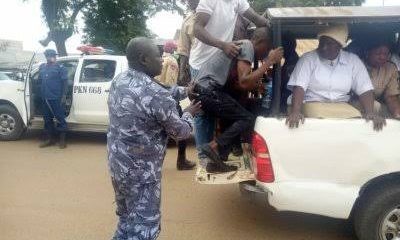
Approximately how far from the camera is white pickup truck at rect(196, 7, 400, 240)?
3416mm

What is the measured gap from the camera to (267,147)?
349cm

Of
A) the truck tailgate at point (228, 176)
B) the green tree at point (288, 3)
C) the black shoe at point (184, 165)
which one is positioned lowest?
the black shoe at point (184, 165)

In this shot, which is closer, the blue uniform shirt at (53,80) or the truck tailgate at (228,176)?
the truck tailgate at (228,176)

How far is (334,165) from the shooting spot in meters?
3.45

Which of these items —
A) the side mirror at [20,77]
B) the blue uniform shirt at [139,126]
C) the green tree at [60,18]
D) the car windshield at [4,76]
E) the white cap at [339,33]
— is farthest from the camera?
the green tree at [60,18]

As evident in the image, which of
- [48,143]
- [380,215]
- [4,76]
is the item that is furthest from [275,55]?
[4,76]

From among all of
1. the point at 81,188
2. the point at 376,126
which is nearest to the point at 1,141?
the point at 81,188

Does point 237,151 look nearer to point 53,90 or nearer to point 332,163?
point 332,163

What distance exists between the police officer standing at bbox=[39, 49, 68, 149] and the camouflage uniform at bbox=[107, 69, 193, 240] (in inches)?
204

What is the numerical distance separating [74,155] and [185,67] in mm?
3037

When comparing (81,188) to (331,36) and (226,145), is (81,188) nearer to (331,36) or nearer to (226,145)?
(226,145)

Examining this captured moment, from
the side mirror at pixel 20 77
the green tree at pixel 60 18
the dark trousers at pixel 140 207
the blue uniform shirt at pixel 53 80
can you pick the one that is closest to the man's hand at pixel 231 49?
the dark trousers at pixel 140 207

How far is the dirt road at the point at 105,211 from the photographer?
4.20 metres

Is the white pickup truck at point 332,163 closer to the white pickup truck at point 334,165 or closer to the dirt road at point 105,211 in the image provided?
the white pickup truck at point 334,165
